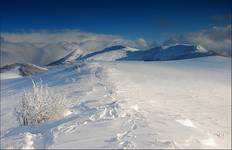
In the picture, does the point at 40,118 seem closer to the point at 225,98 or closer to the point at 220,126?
the point at 220,126

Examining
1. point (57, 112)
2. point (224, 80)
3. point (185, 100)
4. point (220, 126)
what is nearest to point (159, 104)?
point (185, 100)

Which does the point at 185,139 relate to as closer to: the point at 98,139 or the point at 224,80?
the point at 98,139

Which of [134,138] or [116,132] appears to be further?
[116,132]

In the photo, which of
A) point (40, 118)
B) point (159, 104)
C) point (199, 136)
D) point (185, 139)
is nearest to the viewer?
point (185, 139)

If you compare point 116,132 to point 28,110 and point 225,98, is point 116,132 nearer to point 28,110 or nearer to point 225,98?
point 28,110

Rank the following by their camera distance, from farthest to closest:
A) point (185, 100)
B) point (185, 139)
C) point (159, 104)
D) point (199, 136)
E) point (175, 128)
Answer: point (185, 100) < point (159, 104) < point (175, 128) < point (199, 136) < point (185, 139)

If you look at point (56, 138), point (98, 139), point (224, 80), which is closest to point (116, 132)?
point (98, 139)

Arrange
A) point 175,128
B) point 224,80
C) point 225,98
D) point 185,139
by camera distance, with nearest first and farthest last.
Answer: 1. point 185,139
2. point 175,128
3. point 225,98
4. point 224,80

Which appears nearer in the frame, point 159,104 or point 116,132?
point 116,132

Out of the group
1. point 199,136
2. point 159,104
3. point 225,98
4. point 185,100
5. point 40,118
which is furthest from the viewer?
point 225,98
